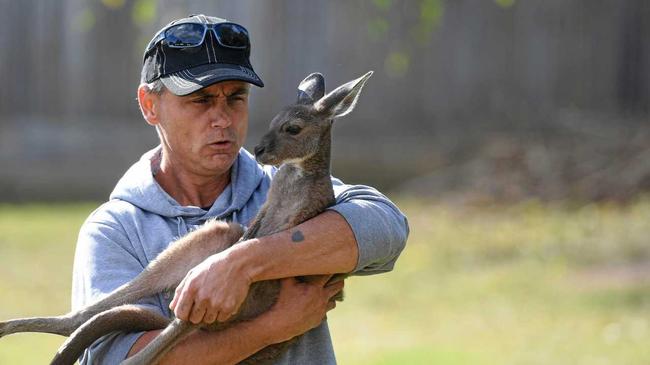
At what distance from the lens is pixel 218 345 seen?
4.23m

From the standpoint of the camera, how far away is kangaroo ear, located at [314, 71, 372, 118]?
15.7ft

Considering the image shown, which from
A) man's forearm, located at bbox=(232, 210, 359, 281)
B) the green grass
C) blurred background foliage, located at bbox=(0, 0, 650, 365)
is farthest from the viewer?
blurred background foliage, located at bbox=(0, 0, 650, 365)

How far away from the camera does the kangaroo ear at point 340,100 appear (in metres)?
4.78

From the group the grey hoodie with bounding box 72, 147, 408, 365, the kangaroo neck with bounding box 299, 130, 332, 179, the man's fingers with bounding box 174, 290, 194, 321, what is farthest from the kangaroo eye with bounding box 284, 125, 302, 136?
the man's fingers with bounding box 174, 290, 194, 321

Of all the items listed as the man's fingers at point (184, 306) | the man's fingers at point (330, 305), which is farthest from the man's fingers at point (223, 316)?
the man's fingers at point (330, 305)

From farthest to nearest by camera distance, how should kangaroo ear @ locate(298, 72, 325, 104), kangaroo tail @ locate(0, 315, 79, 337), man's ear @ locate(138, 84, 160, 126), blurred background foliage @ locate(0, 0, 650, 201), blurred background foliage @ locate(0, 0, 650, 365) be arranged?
blurred background foliage @ locate(0, 0, 650, 201) < blurred background foliage @ locate(0, 0, 650, 365) < kangaroo ear @ locate(298, 72, 325, 104) < man's ear @ locate(138, 84, 160, 126) < kangaroo tail @ locate(0, 315, 79, 337)

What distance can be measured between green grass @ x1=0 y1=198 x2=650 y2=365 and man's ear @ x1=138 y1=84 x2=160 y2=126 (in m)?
4.54

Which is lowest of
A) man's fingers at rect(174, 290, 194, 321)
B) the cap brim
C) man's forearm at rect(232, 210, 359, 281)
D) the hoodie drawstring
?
man's fingers at rect(174, 290, 194, 321)

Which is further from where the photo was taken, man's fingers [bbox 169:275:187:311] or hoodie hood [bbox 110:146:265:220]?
hoodie hood [bbox 110:146:265:220]

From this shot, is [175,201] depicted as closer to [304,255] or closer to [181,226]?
[181,226]

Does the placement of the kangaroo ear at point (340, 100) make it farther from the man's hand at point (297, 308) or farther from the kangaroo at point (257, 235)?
the man's hand at point (297, 308)

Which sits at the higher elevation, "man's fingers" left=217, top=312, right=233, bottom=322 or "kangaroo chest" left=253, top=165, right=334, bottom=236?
"kangaroo chest" left=253, top=165, right=334, bottom=236

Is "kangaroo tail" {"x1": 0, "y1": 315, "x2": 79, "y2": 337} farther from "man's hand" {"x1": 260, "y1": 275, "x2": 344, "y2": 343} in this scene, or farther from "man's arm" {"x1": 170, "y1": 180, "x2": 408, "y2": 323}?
"man's hand" {"x1": 260, "y1": 275, "x2": 344, "y2": 343}

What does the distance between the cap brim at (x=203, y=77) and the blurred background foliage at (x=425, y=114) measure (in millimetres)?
7794
